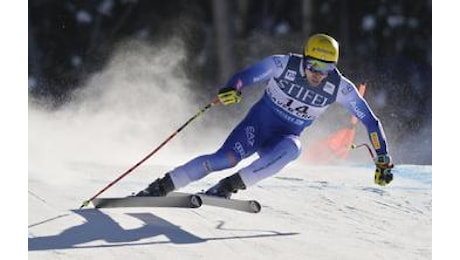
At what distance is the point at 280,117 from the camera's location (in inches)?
116

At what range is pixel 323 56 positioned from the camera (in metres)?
2.78

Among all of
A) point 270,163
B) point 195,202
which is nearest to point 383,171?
point 270,163

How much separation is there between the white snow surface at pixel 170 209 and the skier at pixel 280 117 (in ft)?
0.42

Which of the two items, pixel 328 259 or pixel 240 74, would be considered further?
pixel 240 74

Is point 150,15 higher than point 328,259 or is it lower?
higher

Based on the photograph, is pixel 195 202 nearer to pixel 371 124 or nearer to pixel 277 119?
pixel 277 119

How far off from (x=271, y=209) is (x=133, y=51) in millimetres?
1217

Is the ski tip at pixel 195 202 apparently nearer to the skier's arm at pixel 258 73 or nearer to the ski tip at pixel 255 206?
the ski tip at pixel 255 206

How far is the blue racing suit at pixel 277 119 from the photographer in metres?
2.83

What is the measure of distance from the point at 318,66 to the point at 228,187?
0.60 meters

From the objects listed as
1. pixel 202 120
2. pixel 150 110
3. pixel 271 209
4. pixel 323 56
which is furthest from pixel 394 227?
pixel 150 110

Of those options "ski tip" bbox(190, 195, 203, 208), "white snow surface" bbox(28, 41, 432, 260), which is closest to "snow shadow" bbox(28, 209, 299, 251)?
"white snow surface" bbox(28, 41, 432, 260)

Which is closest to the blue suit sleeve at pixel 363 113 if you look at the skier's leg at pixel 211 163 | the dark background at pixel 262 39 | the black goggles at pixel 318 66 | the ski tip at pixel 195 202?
the black goggles at pixel 318 66
